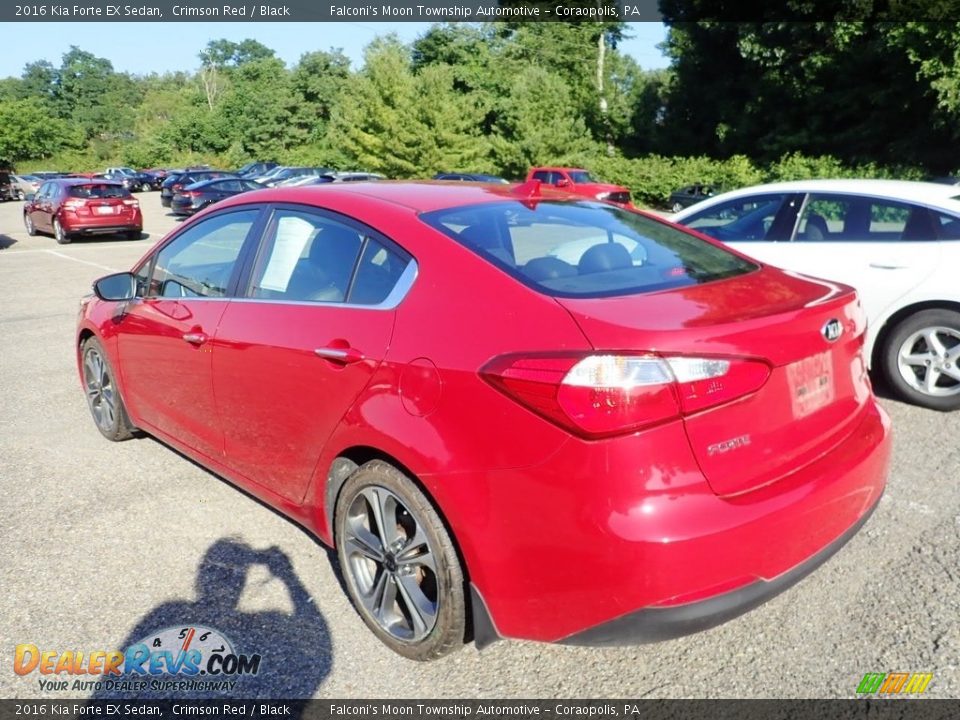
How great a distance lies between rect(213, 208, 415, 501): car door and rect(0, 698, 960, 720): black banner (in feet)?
2.82

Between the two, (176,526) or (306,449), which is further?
(176,526)

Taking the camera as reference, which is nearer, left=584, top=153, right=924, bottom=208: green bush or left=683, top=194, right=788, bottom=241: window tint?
left=683, top=194, right=788, bottom=241: window tint

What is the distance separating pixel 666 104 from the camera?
140 ft

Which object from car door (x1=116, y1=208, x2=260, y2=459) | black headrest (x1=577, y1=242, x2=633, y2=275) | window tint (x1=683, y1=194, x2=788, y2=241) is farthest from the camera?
window tint (x1=683, y1=194, x2=788, y2=241)

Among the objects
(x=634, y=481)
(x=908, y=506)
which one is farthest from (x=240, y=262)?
(x=908, y=506)

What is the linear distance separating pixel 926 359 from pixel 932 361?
0.04 meters

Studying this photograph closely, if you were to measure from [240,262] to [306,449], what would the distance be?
39.9 inches

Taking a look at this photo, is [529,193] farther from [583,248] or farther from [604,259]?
[604,259]

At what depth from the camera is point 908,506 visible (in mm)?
3787

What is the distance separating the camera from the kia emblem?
257 centimetres

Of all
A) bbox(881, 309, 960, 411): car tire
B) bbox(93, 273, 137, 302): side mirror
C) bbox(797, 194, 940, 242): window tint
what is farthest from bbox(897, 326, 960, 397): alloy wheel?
bbox(93, 273, 137, 302): side mirror

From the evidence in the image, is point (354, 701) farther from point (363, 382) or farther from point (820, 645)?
point (820, 645)

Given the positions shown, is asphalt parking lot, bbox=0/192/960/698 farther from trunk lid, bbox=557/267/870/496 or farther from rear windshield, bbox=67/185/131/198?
rear windshield, bbox=67/185/131/198

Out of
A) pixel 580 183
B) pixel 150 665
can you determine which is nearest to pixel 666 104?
pixel 580 183
